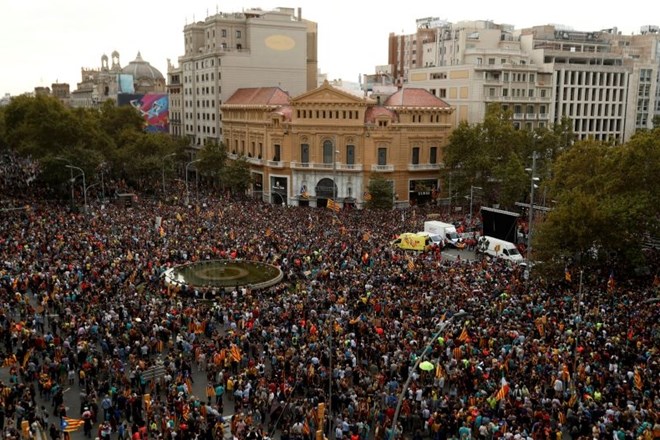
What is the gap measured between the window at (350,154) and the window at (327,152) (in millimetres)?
1883

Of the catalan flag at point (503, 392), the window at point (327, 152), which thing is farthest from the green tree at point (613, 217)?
the window at point (327, 152)

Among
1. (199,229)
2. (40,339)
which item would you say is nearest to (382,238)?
(199,229)

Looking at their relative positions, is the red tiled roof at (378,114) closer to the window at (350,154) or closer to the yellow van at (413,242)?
the window at (350,154)

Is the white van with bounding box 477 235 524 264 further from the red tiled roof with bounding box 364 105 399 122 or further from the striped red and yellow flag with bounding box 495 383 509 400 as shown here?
the red tiled roof with bounding box 364 105 399 122

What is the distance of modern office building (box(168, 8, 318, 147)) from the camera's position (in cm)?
8681

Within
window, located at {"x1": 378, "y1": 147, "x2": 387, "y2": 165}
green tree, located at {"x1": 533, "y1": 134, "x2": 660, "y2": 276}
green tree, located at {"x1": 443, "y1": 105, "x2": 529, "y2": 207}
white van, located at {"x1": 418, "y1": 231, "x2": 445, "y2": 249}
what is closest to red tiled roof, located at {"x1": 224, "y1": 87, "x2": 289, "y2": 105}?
window, located at {"x1": 378, "y1": 147, "x2": 387, "y2": 165}

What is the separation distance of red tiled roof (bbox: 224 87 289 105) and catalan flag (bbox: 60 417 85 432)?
56320 mm

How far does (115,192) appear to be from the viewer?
6825 centimetres

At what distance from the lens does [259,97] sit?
254 feet

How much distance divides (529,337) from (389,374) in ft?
21.5

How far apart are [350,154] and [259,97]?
16081mm

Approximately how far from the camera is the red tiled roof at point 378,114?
223 ft

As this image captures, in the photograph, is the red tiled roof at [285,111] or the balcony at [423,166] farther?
the red tiled roof at [285,111]

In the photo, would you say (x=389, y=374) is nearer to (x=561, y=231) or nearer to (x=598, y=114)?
(x=561, y=231)
